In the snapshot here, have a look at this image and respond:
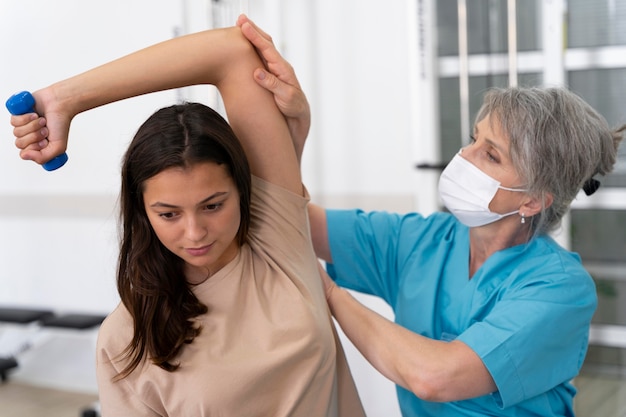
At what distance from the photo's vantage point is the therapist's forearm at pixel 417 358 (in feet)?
4.67

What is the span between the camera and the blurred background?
2723mm

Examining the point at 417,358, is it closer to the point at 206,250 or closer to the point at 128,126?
the point at 206,250

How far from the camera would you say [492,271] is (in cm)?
163

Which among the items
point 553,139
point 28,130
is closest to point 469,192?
point 553,139

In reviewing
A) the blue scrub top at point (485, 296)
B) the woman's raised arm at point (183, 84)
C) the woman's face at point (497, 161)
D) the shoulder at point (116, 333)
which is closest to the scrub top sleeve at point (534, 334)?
the blue scrub top at point (485, 296)

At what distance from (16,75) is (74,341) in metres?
1.36

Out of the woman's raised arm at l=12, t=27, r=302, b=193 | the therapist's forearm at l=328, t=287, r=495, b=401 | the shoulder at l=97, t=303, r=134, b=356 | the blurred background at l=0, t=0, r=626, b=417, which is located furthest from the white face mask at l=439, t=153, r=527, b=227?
the blurred background at l=0, t=0, r=626, b=417

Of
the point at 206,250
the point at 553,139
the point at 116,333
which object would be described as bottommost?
the point at 116,333

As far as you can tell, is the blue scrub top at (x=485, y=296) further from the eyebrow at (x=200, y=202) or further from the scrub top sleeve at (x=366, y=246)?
the eyebrow at (x=200, y=202)

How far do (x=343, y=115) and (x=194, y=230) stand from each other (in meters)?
2.03

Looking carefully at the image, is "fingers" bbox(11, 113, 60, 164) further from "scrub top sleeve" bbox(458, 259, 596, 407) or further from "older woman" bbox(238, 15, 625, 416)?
"scrub top sleeve" bbox(458, 259, 596, 407)

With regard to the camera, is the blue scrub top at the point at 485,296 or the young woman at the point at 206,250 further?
the blue scrub top at the point at 485,296

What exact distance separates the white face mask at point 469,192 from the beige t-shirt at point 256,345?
392mm

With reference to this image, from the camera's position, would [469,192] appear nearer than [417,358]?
No
